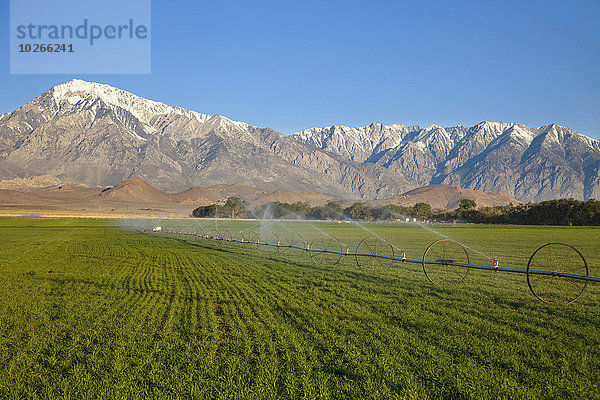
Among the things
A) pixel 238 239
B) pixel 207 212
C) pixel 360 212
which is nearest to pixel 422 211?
pixel 360 212

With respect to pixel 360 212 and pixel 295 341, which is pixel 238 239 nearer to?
pixel 295 341

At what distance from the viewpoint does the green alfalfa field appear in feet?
20.5

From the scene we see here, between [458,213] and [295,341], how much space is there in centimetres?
14907

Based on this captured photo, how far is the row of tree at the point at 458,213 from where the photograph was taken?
339 ft

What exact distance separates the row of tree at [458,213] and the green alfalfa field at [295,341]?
348 feet

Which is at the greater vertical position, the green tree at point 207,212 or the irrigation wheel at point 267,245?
the green tree at point 207,212

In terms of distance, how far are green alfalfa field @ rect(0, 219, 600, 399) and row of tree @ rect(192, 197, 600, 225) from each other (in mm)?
106049

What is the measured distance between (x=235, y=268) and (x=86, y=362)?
40.6 feet

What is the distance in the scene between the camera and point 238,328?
30.0ft

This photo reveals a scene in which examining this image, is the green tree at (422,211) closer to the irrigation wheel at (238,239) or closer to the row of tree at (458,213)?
the row of tree at (458,213)

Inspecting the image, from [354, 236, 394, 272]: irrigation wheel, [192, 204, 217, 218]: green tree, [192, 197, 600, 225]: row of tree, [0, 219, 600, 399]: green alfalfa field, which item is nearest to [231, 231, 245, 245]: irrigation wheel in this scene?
[354, 236, 394, 272]: irrigation wheel

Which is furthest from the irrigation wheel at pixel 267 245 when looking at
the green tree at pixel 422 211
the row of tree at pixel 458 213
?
the green tree at pixel 422 211

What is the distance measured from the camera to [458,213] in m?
146

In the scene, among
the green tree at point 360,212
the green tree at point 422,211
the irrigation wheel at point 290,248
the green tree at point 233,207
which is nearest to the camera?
the irrigation wheel at point 290,248
